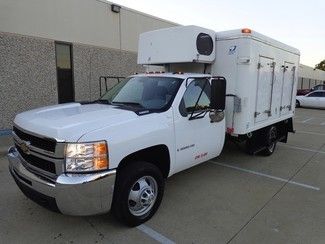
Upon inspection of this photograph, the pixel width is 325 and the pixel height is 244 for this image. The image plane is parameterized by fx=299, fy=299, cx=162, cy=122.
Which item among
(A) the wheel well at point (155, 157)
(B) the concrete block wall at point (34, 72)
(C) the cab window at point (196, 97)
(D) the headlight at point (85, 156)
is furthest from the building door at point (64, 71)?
(D) the headlight at point (85, 156)

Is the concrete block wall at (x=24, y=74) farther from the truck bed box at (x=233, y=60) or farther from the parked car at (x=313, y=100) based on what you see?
the parked car at (x=313, y=100)

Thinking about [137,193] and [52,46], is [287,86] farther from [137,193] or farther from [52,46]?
[52,46]

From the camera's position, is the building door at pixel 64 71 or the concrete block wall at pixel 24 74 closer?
the concrete block wall at pixel 24 74

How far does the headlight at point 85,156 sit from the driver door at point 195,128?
1.36m

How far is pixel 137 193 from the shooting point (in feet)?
12.4

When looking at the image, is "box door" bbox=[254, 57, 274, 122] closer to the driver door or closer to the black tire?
the black tire

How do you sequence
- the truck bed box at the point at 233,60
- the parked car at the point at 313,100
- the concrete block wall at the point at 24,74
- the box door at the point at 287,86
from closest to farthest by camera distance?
the truck bed box at the point at 233,60 < the box door at the point at 287,86 < the concrete block wall at the point at 24,74 < the parked car at the point at 313,100

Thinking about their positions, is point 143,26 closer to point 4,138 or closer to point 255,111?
point 4,138

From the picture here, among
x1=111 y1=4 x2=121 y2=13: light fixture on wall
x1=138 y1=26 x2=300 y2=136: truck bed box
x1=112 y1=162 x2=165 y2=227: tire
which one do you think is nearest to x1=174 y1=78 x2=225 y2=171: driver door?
x1=112 y1=162 x2=165 y2=227: tire

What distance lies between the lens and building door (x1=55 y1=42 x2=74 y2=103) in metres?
10.4

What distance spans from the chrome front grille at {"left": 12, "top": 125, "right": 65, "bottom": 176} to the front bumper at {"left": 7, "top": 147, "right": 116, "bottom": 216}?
9 cm

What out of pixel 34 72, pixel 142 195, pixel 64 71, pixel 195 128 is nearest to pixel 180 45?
pixel 195 128

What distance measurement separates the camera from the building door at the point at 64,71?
34.1 ft

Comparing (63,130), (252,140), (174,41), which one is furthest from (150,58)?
(63,130)
